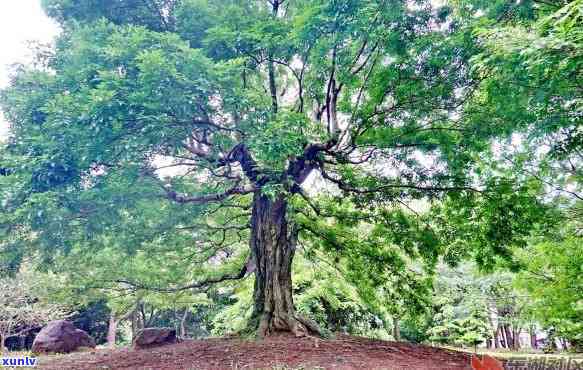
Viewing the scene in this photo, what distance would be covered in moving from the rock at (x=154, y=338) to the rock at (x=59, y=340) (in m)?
3.08

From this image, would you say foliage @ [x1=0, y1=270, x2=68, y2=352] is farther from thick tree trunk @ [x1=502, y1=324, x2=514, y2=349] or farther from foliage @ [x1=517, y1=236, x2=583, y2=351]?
thick tree trunk @ [x1=502, y1=324, x2=514, y2=349]

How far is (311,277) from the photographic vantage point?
30.6ft

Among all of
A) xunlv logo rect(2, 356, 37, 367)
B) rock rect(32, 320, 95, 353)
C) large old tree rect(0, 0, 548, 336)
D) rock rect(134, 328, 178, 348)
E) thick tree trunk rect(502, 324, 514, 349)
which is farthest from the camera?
thick tree trunk rect(502, 324, 514, 349)

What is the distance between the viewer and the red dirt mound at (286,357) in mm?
3918

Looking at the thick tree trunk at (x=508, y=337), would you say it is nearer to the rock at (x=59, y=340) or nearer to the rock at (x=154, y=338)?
the rock at (x=154, y=338)

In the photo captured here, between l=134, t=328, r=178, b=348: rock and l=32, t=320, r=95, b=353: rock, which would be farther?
l=32, t=320, r=95, b=353: rock

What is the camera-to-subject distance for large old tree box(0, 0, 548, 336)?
3.57 m

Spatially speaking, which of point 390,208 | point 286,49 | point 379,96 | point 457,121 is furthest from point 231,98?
point 390,208

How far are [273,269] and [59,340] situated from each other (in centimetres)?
576

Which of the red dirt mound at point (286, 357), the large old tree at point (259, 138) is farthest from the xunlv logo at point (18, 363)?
the large old tree at point (259, 138)

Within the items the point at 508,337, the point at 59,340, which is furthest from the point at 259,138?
the point at 508,337

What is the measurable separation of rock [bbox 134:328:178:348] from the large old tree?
2.60ft

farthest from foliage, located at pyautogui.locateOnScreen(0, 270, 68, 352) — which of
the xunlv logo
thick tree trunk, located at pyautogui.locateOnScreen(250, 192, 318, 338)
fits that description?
thick tree trunk, located at pyautogui.locateOnScreen(250, 192, 318, 338)

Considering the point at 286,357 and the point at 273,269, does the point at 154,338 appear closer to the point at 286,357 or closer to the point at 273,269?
the point at 273,269
